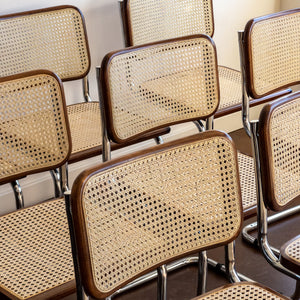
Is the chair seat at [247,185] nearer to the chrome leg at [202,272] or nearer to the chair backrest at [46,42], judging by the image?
the chrome leg at [202,272]

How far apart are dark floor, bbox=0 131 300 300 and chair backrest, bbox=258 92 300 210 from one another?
78 cm

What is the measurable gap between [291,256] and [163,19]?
5.43 ft

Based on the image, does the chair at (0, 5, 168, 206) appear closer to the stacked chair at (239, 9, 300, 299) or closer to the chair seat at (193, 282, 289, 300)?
the stacked chair at (239, 9, 300, 299)

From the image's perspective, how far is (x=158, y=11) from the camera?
303cm

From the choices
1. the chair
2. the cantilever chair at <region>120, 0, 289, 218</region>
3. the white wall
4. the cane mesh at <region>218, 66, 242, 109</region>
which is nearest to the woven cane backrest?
the cantilever chair at <region>120, 0, 289, 218</region>

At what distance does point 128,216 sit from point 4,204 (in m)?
1.79

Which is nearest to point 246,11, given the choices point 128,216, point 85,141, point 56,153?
point 85,141

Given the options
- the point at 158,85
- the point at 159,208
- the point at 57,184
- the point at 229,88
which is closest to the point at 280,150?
the point at 159,208

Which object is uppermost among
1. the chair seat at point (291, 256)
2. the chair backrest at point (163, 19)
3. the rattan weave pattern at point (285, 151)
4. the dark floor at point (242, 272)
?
the chair backrest at point (163, 19)

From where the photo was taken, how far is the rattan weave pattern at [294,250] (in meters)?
1.75

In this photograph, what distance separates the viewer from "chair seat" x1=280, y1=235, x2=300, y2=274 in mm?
1722

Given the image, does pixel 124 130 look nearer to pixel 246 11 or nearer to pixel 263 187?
pixel 263 187

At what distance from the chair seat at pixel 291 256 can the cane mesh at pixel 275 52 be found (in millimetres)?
939

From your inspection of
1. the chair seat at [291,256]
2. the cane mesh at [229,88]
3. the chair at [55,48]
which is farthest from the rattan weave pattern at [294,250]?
the cane mesh at [229,88]
